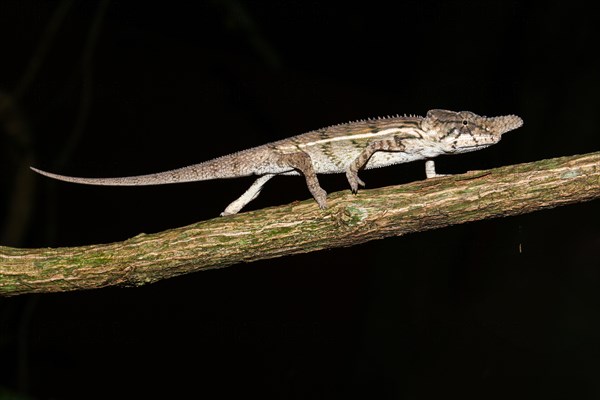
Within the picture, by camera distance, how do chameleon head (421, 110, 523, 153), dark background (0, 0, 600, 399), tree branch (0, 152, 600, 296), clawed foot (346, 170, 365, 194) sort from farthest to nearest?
dark background (0, 0, 600, 399) → chameleon head (421, 110, 523, 153) → clawed foot (346, 170, 365, 194) → tree branch (0, 152, 600, 296)

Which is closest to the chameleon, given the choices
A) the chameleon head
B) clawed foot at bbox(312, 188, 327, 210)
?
the chameleon head

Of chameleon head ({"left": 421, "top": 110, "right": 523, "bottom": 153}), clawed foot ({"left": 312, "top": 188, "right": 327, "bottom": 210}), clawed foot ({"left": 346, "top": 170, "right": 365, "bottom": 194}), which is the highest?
chameleon head ({"left": 421, "top": 110, "right": 523, "bottom": 153})

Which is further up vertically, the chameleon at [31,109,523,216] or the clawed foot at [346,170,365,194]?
the chameleon at [31,109,523,216]

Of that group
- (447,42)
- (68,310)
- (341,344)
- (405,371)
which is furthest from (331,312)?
(447,42)

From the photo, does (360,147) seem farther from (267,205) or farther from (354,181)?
(267,205)

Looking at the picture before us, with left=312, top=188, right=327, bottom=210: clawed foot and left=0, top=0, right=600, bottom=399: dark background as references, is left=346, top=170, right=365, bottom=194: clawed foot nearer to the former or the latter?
left=312, top=188, right=327, bottom=210: clawed foot

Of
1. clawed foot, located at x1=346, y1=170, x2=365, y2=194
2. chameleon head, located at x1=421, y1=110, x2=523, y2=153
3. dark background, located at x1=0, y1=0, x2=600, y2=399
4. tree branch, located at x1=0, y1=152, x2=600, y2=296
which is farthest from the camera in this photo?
dark background, located at x1=0, y1=0, x2=600, y2=399
